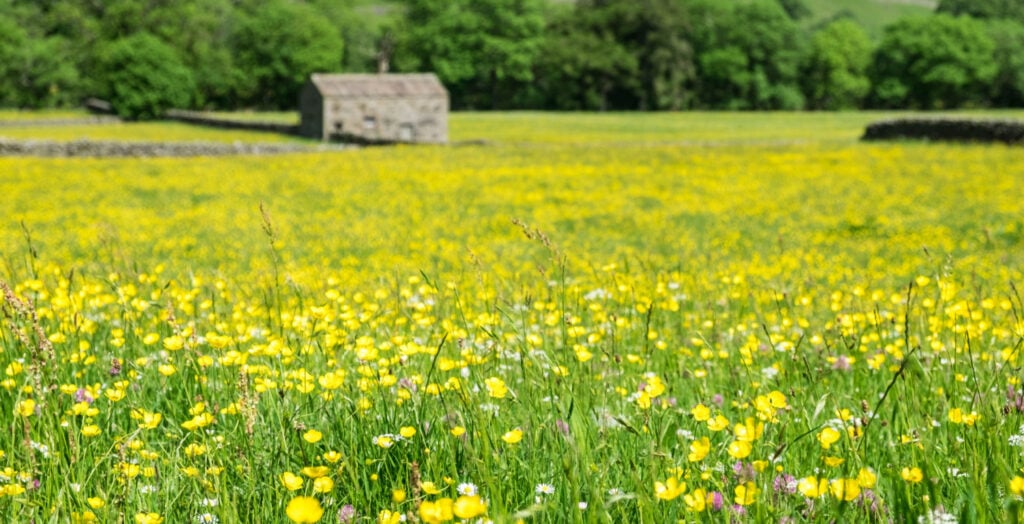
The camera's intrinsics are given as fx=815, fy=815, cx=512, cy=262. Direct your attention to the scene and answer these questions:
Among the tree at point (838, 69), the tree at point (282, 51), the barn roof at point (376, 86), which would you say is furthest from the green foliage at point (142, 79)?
the tree at point (838, 69)

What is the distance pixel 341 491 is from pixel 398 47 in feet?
379

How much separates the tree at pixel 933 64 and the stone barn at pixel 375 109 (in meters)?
71.9

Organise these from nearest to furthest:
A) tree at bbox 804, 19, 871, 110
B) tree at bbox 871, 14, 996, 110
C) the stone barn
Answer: the stone barn < tree at bbox 871, 14, 996, 110 < tree at bbox 804, 19, 871, 110

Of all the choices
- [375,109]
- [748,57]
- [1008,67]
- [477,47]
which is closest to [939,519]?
[375,109]

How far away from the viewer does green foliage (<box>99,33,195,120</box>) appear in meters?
80.8

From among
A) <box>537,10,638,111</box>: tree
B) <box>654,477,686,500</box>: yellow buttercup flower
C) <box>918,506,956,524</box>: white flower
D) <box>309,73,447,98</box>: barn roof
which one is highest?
<box>537,10,638,111</box>: tree

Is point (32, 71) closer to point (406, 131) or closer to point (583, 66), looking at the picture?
point (406, 131)

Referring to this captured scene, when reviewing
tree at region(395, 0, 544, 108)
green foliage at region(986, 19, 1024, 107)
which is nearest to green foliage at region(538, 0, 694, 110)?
tree at region(395, 0, 544, 108)

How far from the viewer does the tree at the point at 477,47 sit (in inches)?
4154

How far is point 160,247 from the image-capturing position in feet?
47.1

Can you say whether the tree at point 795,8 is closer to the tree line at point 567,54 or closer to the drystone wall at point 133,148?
the tree line at point 567,54

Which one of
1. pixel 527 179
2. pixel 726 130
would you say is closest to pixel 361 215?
pixel 527 179

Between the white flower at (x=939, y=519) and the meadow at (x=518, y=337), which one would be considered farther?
the meadow at (x=518, y=337)

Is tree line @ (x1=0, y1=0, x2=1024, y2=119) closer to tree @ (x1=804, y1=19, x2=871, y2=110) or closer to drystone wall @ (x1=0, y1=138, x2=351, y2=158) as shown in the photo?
tree @ (x1=804, y1=19, x2=871, y2=110)
